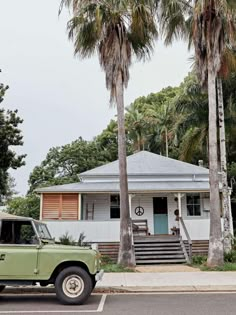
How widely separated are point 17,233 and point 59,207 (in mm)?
10926

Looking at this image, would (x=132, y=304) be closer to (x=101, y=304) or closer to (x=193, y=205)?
(x=101, y=304)

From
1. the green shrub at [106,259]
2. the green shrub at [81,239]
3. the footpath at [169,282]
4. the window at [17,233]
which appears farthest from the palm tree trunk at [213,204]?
the window at [17,233]

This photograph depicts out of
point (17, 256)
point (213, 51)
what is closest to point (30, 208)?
point (213, 51)

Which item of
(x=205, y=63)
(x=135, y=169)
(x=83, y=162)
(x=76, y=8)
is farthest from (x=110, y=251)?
(x=83, y=162)

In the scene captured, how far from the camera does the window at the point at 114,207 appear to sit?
2175 cm

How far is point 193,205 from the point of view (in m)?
21.8

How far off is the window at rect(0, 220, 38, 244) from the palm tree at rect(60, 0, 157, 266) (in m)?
6.51

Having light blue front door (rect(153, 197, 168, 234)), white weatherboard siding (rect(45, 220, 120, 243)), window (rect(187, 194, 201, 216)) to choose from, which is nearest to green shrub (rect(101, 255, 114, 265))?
white weatherboard siding (rect(45, 220, 120, 243))

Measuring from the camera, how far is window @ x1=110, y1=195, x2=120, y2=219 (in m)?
21.8

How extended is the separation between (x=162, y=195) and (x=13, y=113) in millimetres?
9471

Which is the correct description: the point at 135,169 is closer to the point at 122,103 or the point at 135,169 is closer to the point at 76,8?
the point at 122,103

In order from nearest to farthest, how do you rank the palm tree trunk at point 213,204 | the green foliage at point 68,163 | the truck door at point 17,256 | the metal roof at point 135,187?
the truck door at point 17,256
the palm tree trunk at point 213,204
the metal roof at point 135,187
the green foliage at point 68,163

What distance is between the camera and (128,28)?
16.0 m

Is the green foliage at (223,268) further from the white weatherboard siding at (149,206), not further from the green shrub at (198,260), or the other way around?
the white weatherboard siding at (149,206)
